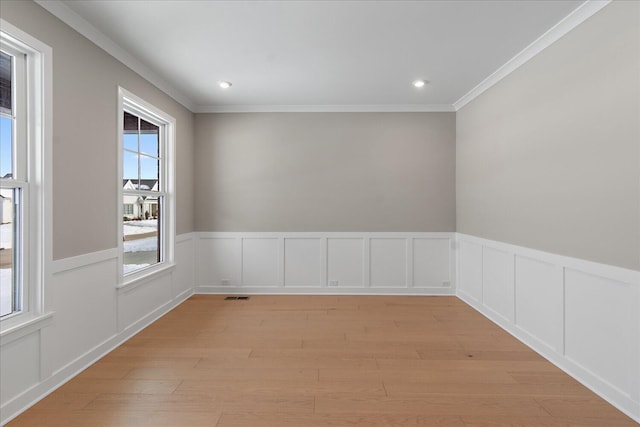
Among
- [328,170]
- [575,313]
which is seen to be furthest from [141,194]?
[575,313]

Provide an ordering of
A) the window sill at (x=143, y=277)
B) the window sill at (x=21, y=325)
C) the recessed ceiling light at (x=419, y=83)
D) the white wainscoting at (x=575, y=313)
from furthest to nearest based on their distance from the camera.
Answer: the recessed ceiling light at (x=419, y=83)
the window sill at (x=143, y=277)
the white wainscoting at (x=575, y=313)
the window sill at (x=21, y=325)

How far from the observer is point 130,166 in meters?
3.42

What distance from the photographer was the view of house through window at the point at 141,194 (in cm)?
337

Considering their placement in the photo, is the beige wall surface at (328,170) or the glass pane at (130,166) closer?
the glass pane at (130,166)

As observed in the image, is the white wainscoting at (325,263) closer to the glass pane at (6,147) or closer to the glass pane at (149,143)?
the glass pane at (149,143)

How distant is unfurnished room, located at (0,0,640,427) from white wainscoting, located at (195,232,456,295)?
0.10 feet

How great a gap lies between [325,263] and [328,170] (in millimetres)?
1320

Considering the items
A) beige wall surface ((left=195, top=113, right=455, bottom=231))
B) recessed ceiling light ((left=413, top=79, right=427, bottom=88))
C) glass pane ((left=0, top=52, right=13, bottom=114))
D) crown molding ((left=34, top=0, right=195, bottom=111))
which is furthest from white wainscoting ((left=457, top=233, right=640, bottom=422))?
crown molding ((left=34, top=0, right=195, bottom=111))

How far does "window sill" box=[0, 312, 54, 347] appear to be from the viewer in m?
1.96


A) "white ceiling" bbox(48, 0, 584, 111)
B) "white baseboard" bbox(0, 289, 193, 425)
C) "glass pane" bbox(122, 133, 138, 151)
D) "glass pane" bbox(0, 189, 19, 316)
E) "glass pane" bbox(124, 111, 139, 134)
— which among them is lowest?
"white baseboard" bbox(0, 289, 193, 425)

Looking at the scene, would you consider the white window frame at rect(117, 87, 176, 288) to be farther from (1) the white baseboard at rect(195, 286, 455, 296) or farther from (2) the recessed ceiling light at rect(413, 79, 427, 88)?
(2) the recessed ceiling light at rect(413, 79, 427, 88)

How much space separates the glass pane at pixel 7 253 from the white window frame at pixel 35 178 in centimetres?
4

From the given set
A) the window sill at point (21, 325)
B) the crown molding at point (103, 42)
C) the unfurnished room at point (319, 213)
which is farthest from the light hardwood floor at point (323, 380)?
the crown molding at point (103, 42)

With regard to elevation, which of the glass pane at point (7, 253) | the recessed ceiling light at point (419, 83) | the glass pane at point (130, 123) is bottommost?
the glass pane at point (7, 253)
